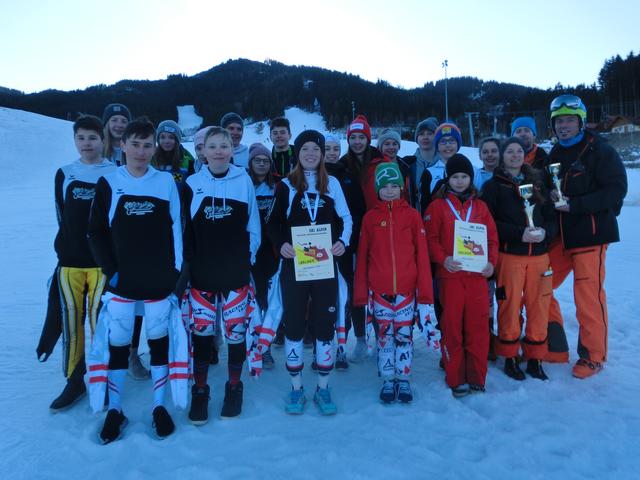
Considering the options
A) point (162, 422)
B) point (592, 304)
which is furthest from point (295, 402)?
point (592, 304)

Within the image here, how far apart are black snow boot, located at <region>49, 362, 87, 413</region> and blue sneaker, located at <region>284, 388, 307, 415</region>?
65.8 inches

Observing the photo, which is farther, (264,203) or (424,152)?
(424,152)

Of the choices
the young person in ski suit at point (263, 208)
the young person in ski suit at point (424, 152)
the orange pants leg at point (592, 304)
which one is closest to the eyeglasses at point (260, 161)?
the young person in ski suit at point (263, 208)

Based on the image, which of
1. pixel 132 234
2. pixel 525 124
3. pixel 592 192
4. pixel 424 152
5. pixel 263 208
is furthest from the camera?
pixel 525 124

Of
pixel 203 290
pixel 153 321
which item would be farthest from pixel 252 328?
pixel 153 321

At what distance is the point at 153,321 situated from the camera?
9.56ft

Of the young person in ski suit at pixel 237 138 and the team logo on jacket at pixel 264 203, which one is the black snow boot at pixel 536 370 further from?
the young person in ski suit at pixel 237 138

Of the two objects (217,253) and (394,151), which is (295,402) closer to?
(217,253)

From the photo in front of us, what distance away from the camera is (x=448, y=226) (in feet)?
11.0

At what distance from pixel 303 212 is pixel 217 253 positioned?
2.36ft

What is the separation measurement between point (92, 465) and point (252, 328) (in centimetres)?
131

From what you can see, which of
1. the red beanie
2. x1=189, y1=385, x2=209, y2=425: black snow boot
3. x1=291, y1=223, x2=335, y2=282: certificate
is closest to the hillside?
the red beanie

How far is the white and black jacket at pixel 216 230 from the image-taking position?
300 centimetres

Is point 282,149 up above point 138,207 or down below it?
above
